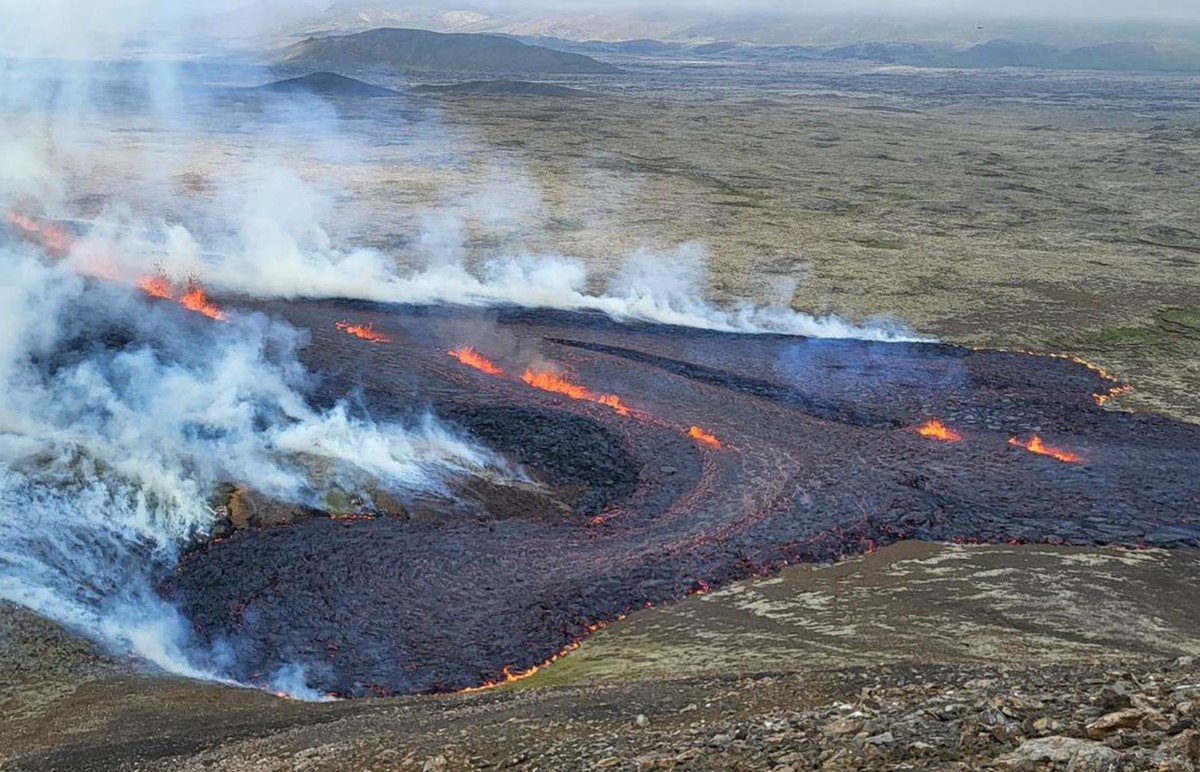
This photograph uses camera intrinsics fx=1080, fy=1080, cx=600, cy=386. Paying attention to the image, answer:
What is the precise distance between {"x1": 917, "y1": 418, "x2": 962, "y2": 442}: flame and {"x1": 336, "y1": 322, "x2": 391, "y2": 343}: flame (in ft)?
47.5

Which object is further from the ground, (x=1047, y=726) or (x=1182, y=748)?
(x=1182, y=748)

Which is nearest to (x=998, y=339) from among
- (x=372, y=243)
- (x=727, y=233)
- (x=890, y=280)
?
(x=890, y=280)

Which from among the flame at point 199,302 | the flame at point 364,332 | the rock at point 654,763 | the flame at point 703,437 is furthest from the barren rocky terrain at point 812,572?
the flame at point 364,332

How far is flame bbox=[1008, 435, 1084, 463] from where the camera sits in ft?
82.1

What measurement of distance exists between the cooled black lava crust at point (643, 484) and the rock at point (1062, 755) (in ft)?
28.4

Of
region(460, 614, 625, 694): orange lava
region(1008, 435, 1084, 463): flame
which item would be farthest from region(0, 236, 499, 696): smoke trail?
region(1008, 435, 1084, 463): flame

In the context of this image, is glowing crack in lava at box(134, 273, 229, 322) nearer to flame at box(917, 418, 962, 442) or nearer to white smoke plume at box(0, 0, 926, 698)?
white smoke plume at box(0, 0, 926, 698)

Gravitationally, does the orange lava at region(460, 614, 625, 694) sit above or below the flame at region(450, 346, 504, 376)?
below

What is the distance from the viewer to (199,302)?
32625 mm

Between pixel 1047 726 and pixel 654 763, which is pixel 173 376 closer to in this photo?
pixel 654 763

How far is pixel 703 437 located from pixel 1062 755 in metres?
15.8

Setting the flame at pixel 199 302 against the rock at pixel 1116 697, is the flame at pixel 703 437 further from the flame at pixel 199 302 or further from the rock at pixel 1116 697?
the flame at pixel 199 302

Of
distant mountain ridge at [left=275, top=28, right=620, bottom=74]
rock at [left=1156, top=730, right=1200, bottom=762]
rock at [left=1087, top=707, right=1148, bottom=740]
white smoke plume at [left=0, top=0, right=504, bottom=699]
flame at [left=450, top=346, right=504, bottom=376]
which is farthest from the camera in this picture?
distant mountain ridge at [left=275, top=28, right=620, bottom=74]

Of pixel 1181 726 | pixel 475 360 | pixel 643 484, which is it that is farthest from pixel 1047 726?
pixel 475 360
